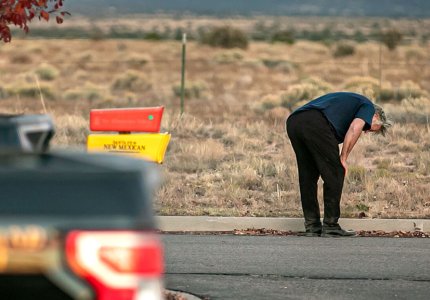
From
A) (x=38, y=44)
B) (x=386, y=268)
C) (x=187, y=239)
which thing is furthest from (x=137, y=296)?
(x=38, y=44)

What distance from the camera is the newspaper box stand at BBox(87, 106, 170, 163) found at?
7020 mm

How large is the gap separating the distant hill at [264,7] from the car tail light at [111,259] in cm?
15117

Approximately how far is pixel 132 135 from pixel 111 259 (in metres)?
4.53

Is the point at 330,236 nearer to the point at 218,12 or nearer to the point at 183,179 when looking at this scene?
the point at 183,179

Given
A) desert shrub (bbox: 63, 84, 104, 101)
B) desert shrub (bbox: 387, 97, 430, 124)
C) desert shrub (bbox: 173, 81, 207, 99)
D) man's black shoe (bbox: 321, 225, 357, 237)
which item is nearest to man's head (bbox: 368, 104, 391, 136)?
man's black shoe (bbox: 321, 225, 357, 237)

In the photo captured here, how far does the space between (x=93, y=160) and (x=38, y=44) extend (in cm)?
6573

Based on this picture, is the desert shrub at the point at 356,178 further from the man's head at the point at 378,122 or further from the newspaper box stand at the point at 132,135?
the newspaper box stand at the point at 132,135

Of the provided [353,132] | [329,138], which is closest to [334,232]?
[329,138]

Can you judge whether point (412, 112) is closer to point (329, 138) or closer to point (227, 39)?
point (329, 138)

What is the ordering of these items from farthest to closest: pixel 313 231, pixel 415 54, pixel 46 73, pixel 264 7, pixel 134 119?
pixel 264 7 < pixel 415 54 < pixel 46 73 < pixel 313 231 < pixel 134 119

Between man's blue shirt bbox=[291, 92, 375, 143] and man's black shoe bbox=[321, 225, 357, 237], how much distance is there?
34.9 inches

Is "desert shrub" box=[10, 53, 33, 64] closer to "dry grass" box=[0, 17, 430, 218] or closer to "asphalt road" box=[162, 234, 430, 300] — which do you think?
"dry grass" box=[0, 17, 430, 218]

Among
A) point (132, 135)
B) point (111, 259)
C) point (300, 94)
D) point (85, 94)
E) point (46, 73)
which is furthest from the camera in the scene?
point (46, 73)

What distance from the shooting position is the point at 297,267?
982cm
